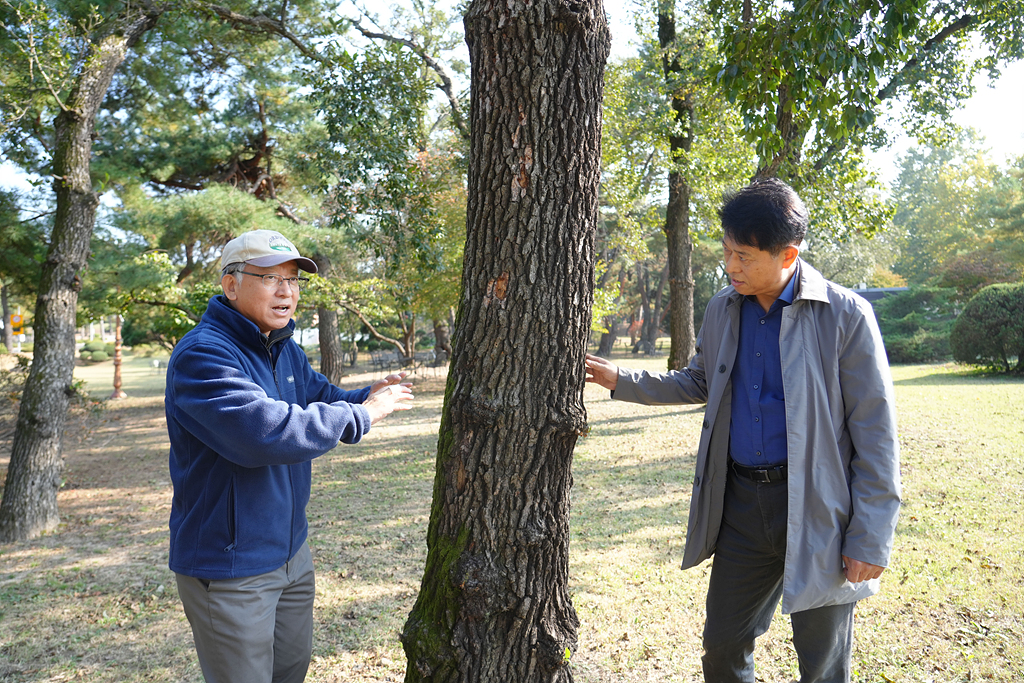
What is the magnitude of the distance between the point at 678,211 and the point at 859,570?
10883mm

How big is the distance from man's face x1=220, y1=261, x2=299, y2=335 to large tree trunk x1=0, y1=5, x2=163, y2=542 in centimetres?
463

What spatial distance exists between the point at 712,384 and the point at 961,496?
5.26 metres

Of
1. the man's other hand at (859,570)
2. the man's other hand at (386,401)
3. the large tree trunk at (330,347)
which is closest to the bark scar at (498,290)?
the man's other hand at (386,401)

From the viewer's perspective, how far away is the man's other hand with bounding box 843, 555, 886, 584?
2.11 meters

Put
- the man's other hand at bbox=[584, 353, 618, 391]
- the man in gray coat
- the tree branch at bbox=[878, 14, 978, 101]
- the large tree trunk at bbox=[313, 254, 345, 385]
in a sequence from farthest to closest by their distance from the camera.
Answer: the large tree trunk at bbox=[313, 254, 345, 385] < the tree branch at bbox=[878, 14, 978, 101] < the man's other hand at bbox=[584, 353, 618, 391] < the man in gray coat

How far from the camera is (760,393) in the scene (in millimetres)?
2342

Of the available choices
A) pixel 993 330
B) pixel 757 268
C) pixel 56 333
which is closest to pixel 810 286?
pixel 757 268

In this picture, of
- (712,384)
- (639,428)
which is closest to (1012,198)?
(639,428)

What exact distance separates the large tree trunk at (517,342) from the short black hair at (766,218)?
51 centimetres

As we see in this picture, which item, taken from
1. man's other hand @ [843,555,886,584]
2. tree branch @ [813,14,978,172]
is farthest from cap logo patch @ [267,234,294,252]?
tree branch @ [813,14,978,172]

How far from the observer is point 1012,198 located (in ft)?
92.5

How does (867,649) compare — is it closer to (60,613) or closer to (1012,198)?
(60,613)

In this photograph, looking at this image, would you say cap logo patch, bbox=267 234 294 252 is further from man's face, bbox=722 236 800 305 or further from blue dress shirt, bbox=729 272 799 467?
blue dress shirt, bbox=729 272 799 467

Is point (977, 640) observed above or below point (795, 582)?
below
